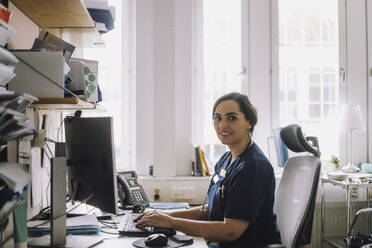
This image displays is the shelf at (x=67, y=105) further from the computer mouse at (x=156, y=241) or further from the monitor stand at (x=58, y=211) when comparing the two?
the computer mouse at (x=156, y=241)

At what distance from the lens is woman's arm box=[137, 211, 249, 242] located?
1500 mm

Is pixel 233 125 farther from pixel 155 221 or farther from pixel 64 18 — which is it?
pixel 64 18

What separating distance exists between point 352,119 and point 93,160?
2.49 meters

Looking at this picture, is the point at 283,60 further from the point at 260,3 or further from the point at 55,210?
the point at 55,210

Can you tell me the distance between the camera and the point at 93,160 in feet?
4.58

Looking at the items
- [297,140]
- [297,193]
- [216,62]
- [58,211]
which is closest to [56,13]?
[58,211]

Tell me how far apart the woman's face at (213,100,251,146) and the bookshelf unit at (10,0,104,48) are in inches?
33.9

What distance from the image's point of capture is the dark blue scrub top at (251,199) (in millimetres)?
1517

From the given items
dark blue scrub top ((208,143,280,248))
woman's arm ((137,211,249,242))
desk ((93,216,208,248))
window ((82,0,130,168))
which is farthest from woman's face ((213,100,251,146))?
window ((82,0,130,168))

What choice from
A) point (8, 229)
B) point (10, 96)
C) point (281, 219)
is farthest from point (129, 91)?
point (10, 96)

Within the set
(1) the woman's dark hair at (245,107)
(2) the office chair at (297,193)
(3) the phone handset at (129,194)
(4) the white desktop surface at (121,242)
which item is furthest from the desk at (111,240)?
(1) the woman's dark hair at (245,107)

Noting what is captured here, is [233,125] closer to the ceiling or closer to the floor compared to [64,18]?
closer to the floor

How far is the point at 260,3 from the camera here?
3316 mm

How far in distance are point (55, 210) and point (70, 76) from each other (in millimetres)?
672
